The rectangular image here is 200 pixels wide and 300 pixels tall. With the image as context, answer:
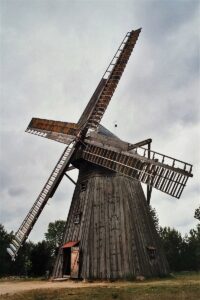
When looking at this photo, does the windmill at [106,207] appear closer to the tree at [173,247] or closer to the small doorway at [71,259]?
the small doorway at [71,259]

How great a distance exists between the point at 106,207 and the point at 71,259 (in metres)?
3.59

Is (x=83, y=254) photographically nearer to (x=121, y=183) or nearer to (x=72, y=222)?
(x=72, y=222)

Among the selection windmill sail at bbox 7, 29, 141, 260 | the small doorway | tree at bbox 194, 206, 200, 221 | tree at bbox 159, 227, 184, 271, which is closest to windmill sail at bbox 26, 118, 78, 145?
windmill sail at bbox 7, 29, 141, 260

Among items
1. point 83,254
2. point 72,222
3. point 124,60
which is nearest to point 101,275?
point 83,254

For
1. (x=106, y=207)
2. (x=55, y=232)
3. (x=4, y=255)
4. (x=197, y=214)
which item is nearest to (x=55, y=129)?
(x=106, y=207)

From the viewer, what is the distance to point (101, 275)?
1809 centimetres

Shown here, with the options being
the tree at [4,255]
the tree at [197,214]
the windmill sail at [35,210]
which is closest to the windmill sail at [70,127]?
the windmill sail at [35,210]

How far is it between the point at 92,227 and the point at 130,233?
7.27 feet

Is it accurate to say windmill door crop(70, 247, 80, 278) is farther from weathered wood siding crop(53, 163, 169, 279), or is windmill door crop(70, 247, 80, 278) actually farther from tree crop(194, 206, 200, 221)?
tree crop(194, 206, 200, 221)

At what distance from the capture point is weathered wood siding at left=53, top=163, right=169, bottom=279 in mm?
18250

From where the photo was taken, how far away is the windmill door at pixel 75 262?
19000 mm

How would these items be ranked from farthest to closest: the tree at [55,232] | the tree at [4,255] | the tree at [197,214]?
1. the tree at [55,232]
2. the tree at [197,214]
3. the tree at [4,255]

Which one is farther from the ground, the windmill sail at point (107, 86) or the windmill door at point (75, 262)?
the windmill sail at point (107, 86)

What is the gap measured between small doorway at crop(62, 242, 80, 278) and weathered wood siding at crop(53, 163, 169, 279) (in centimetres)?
30
